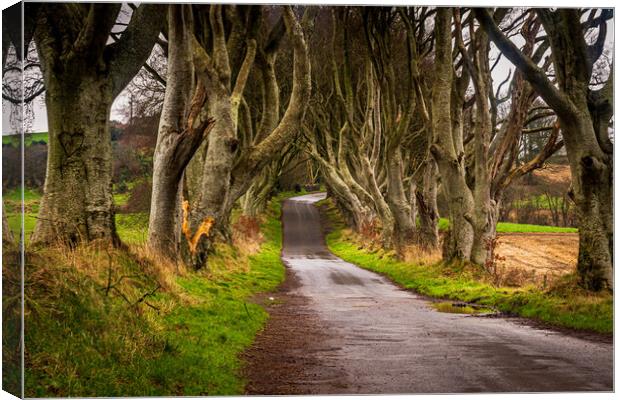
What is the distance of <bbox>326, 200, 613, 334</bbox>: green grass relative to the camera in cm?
821

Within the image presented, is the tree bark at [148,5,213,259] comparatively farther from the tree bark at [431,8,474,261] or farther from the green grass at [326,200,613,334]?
the tree bark at [431,8,474,261]

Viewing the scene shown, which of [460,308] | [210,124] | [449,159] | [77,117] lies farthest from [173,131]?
[449,159]

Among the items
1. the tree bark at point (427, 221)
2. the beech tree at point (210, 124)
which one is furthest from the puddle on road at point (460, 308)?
the tree bark at point (427, 221)

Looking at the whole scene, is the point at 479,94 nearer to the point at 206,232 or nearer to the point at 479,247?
the point at 479,247

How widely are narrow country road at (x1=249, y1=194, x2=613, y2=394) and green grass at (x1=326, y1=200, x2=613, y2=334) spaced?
57 centimetres

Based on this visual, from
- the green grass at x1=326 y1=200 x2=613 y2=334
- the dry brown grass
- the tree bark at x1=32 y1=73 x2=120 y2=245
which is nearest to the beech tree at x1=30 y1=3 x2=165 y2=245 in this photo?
the tree bark at x1=32 y1=73 x2=120 y2=245

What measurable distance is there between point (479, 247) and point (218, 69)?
285 inches

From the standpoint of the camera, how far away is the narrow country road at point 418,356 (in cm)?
593

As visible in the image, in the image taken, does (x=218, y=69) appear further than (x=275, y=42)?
No

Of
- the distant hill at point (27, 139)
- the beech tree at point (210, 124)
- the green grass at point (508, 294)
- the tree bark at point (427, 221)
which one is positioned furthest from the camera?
the tree bark at point (427, 221)

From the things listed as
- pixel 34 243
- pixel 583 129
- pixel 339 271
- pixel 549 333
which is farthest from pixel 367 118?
pixel 34 243

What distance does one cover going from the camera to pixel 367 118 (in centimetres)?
2583

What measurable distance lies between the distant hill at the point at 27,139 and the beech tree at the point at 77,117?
0.45 metres

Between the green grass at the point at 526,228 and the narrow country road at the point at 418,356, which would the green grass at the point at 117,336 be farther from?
the green grass at the point at 526,228
